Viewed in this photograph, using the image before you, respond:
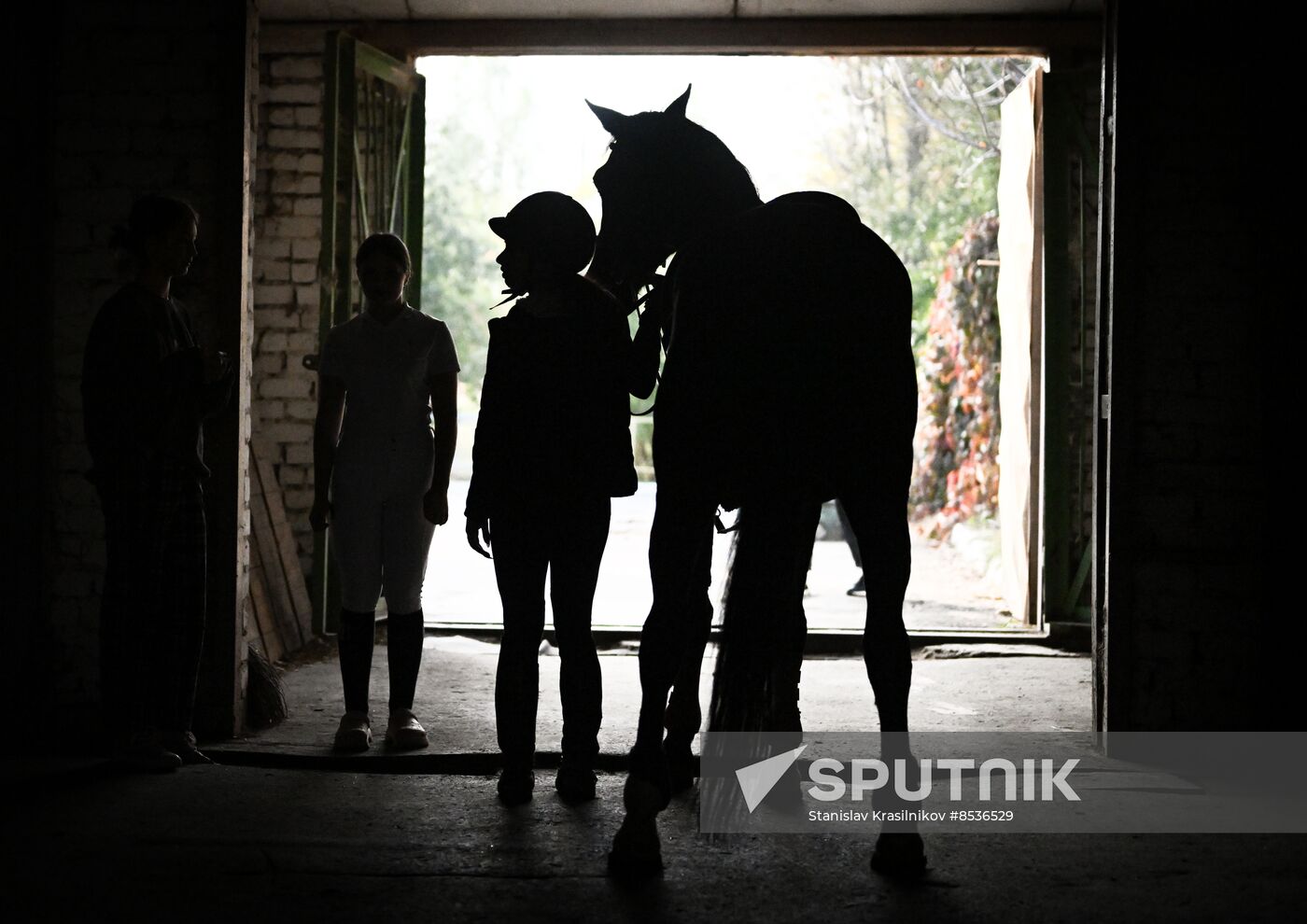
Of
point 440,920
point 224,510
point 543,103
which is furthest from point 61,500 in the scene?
point 543,103

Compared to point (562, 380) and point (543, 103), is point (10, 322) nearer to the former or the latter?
point (562, 380)

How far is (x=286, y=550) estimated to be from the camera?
5.68 metres

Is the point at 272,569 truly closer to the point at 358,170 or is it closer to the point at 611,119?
the point at 358,170

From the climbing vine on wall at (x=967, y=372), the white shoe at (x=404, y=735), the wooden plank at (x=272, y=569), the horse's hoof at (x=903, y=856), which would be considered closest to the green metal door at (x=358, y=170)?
the wooden plank at (x=272, y=569)

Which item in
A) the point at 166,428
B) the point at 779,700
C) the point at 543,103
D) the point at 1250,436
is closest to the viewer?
the point at 779,700

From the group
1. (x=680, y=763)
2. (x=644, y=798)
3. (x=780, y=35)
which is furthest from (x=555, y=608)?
(x=780, y=35)

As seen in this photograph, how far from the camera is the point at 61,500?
12.7 feet

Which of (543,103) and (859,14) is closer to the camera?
(859,14)

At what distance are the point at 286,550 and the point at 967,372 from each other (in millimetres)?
6910

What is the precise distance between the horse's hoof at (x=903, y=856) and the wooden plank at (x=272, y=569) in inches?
138

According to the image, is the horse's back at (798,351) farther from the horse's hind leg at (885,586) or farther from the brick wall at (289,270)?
the brick wall at (289,270)

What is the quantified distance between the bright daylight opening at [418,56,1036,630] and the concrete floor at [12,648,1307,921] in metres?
1.77

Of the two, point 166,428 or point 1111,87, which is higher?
point 1111,87

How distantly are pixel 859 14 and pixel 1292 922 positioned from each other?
182 inches
